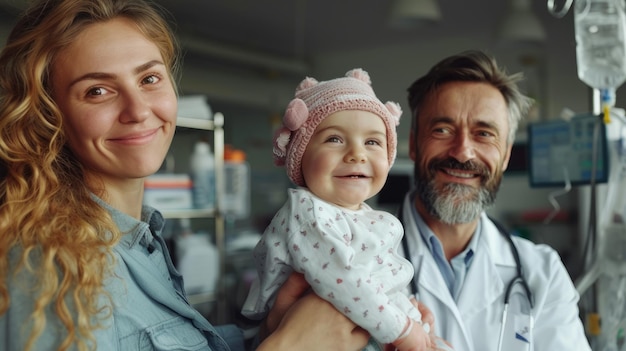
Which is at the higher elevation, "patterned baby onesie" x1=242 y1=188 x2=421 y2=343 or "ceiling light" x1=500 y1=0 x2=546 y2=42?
"ceiling light" x1=500 y1=0 x2=546 y2=42

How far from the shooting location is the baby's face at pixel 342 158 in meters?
1.19

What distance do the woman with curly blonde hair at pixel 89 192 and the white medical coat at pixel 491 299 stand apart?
0.42 meters

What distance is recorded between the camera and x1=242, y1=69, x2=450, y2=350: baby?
43.3 inches

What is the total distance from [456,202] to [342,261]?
0.64 m

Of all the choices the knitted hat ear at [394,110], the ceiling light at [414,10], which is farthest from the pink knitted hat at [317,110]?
the ceiling light at [414,10]

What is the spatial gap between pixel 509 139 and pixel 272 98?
5.17m

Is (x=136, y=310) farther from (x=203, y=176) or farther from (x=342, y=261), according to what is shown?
(x=203, y=176)

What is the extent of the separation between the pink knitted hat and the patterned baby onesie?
0.32ft

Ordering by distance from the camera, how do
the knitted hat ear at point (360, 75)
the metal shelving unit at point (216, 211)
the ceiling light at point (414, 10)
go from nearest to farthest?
the knitted hat ear at point (360, 75) → the metal shelving unit at point (216, 211) → the ceiling light at point (414, 10)

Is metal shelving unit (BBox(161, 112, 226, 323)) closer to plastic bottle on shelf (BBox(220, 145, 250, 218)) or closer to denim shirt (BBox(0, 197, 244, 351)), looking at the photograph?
plastic bottle on shelf (BBox(220, 145, 250, 218))

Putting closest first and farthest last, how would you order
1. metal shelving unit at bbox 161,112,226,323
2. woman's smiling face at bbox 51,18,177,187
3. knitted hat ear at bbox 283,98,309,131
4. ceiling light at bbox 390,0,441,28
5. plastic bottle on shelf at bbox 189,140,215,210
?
woman's smiling face at bbox 51,18,177,187 → knitted hat ear at bbox 283,98,309,131 → metal shelving unit at bbox 161,112,226,323 → plastic bottle on shelf at bbox 189,140,215,210 → ceiling light at bbox 390,0,441,28

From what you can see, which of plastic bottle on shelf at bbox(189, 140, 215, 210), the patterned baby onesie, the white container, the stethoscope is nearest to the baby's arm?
the patterned baby onesie

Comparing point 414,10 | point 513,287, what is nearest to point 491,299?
point 513,287

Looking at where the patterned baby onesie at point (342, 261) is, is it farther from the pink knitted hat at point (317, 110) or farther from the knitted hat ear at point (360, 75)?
the knitted hat ear at point (360, 75)
